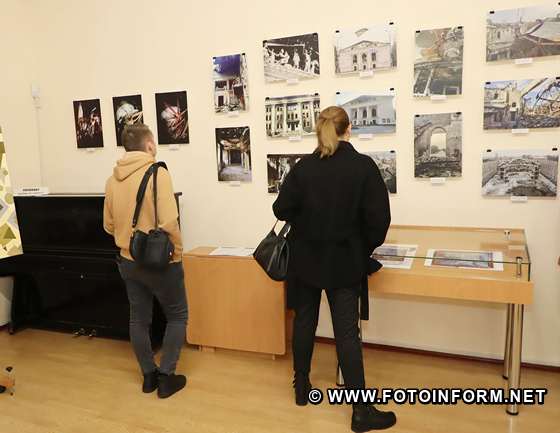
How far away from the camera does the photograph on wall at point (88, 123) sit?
4059mm

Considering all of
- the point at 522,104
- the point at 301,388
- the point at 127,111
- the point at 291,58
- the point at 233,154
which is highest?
the point at 291,58

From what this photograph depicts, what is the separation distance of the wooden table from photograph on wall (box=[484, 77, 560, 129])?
25.5 inches

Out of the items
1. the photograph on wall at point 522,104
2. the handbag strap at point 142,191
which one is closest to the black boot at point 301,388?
the handbag strap at point 142,191

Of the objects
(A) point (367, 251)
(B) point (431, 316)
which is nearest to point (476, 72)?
(A) point (367, 251)

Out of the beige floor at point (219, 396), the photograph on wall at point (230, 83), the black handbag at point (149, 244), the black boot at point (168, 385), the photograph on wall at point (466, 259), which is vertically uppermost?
the photograph on wall at point (230, 83)

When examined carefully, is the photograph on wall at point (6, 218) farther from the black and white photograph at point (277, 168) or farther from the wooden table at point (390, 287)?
the black and white photograph at point (277, 168)

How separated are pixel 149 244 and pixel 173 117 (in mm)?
1514

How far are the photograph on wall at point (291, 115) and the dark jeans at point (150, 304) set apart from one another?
48.8 inches

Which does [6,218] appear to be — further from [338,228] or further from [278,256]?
[338,228]

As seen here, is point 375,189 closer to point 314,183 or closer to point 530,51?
point 314,183

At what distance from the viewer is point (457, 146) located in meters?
3.04

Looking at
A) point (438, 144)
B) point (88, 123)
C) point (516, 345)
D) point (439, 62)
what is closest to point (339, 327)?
point (516, 345)

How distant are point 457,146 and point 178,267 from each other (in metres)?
1.85

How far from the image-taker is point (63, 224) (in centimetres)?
375
